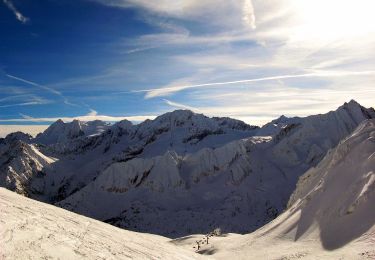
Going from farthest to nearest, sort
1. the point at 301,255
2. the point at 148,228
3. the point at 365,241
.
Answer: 1. the point at 148,228
2. the point at 301,255
3. the point at 365,241

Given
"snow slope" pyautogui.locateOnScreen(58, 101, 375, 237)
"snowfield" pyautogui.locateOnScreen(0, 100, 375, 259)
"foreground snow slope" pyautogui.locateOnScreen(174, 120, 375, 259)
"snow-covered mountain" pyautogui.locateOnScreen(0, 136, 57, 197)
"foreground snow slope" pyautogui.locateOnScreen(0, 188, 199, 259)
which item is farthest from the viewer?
"snow-covered mountain" pyautogui.locateOnScreen(0, 136, 57, 197)

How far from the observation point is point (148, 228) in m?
91.0

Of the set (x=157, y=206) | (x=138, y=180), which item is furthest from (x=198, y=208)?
(x=138, y=180)

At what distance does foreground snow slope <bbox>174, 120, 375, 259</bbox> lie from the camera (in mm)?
35469

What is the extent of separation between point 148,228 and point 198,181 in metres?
26.0

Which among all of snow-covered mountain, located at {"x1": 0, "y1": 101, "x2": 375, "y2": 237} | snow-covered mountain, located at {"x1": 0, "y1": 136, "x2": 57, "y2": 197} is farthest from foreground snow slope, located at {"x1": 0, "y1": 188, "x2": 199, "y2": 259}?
snow-covered mountain, located at {"x1": 0, "y1": 136, "x2": 57, "y2": 197}

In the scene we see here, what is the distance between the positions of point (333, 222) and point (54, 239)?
2863 centimetres

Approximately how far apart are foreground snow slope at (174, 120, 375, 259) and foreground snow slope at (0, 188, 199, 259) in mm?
14001

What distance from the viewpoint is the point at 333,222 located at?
40.2 m

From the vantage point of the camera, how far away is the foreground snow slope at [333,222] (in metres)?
35.5

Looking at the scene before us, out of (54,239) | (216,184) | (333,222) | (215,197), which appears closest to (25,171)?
(216,184)

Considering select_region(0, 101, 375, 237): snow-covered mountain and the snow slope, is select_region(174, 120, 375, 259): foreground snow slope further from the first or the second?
the snow slope

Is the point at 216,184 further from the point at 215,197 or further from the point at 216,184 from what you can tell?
the point at 215,197

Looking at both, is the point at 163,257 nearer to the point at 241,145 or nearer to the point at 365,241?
the point at 365,241
